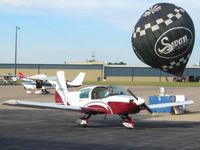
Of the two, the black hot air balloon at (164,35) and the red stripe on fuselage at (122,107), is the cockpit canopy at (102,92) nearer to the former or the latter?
the red stripe on fuselage at (122,107)

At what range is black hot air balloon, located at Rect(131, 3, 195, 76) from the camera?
18.3m

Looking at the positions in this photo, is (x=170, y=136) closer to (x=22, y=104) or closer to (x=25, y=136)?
(x=25, y=136)

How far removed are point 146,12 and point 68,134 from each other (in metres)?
5.38

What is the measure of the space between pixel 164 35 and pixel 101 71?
4392 inches

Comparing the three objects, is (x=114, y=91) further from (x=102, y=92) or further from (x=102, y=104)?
(x=102, y=104)

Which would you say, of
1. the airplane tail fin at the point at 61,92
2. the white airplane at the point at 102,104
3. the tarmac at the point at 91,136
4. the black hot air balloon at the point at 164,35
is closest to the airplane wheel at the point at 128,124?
the white airplane at the point at 102,104

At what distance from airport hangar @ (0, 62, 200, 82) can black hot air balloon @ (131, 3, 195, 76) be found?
10792 centimetres

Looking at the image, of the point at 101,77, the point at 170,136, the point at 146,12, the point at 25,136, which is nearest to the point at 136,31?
the point at 146,12

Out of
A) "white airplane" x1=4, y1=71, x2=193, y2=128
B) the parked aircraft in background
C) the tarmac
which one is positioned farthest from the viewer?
the parked aircraft in background

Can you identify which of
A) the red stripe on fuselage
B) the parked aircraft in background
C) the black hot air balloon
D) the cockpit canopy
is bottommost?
the parked aircraft in background

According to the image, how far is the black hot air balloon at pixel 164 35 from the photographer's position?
60.2 feet

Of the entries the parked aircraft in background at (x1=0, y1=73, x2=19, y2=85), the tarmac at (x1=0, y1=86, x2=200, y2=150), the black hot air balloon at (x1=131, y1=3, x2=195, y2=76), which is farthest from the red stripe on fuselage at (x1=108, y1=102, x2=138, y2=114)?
the parked aircraft in background at (x1=0, y1=73, x2=19, y2=85)

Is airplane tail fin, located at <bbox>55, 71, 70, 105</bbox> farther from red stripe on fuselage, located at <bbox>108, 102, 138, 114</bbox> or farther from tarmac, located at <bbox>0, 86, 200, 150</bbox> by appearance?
red stripe on fuselage, located at <bbox>108, 102, 138, 114</bbox>

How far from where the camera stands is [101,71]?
12988 centimetres
